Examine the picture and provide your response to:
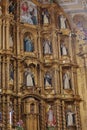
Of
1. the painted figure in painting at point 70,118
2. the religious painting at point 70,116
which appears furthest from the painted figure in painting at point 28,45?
the painted figure in painting at point 70,118

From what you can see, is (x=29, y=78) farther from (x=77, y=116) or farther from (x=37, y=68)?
(x=77, y=116)

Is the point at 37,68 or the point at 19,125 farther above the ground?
the point at 37,68

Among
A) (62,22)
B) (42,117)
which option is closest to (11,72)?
(42,117)

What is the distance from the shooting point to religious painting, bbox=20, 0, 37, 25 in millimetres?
19484

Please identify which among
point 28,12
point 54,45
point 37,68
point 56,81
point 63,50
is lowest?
point 56,81

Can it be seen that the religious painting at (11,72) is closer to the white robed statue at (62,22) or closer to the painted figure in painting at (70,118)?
the painted figure in painting at (70,118)

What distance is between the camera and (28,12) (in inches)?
782

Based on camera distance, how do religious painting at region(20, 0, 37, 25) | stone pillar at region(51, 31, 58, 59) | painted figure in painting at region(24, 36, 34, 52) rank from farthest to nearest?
1. religious painting at region(20, 0, 37, 25)
2. stone pillar at region(51, 31, 58, 59)
3. painted figure in painting at region(24, 36, 34, 52)

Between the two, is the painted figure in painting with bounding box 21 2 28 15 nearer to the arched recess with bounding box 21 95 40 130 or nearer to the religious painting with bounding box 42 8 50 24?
the religious painting with bounding box 42 8 50 24

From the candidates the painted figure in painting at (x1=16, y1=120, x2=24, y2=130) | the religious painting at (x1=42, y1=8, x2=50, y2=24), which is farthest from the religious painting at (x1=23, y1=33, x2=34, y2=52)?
the painted figure in painting at (x1=16, y1=120, x2=24, y2=130)

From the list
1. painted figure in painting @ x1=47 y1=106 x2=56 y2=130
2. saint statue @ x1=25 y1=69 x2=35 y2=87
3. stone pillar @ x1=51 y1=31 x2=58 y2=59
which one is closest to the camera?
painted figure in painting @ x1=47 y1=106 x2=56 y2=130

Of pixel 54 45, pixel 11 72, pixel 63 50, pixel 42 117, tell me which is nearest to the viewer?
pixel 42 117

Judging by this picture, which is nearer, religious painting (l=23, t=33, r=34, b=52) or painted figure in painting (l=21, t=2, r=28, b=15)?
religious painting (l=23, t=33, r=34, b=52)

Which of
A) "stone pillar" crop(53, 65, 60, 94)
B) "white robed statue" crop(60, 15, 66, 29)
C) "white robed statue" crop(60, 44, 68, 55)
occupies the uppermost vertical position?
"white robed statue" crop(60, 15, 66, 29)
